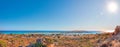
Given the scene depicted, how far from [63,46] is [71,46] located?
1.82 m

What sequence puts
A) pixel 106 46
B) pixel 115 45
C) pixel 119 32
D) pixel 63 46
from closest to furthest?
pixel 115 45 < pixel 106 46 < pixel 119 32 < pixel 63 46

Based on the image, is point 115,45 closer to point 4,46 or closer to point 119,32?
point 119,32

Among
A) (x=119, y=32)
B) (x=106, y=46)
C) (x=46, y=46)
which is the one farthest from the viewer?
(x=46, y=46)

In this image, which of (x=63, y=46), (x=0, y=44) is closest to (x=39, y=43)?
(x=0, y=44)

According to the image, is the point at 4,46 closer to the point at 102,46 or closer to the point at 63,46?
the point at 63,46

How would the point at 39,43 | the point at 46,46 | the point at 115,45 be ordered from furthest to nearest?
1. the point at 39,43
2. the point at 46,46
3. the point at 115,45

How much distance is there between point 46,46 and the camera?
103ft

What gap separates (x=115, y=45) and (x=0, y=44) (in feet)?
82.6

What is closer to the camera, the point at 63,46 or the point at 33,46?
the point at 33,46

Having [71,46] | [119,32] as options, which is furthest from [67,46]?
[119,32]

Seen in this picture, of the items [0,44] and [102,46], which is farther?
[0,44]

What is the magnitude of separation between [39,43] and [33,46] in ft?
4.87

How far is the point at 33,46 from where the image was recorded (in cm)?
3203

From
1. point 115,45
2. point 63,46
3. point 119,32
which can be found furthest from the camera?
point 63,46
